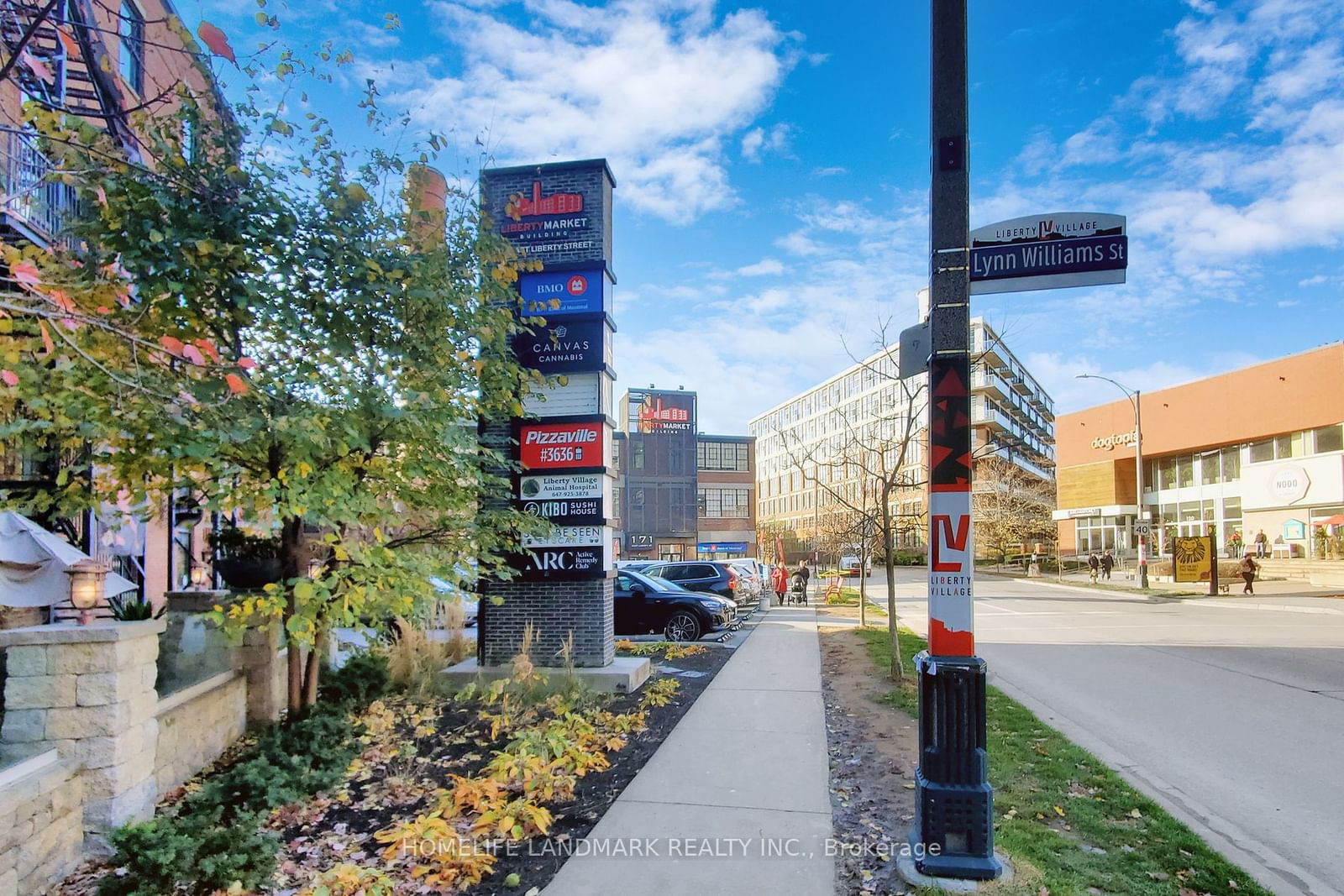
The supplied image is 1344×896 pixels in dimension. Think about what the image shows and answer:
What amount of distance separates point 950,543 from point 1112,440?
5560cm

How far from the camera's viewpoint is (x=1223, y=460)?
44.5m

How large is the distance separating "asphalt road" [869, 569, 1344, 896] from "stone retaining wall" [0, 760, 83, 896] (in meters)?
6.66

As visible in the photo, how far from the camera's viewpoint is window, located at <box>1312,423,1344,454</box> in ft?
119

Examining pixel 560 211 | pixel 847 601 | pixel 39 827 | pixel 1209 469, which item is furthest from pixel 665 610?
pixel 1209 469

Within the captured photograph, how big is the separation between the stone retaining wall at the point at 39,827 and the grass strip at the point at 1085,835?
5071mm

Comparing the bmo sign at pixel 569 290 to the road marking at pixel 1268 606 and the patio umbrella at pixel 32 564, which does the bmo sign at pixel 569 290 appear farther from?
the road marking at pixel 1268 606

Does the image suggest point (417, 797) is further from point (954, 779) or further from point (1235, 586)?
point (1235, 586)

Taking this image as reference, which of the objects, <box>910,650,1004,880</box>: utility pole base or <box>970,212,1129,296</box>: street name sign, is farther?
<box>970,212,1129,296</box>: street name sign

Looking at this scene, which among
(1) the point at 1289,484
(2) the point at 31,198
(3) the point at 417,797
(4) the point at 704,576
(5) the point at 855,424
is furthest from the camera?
(5) the point at 855,424

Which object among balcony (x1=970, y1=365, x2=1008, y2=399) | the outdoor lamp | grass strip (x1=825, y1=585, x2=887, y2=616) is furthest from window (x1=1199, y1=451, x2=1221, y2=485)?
the outdoor lamp

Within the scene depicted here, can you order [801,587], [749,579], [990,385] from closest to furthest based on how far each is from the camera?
[749,579]
[801,587]
[990,385]

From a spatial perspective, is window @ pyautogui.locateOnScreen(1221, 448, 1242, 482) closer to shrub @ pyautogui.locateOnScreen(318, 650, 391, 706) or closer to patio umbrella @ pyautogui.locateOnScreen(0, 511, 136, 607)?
shrub @ pyautogui.locateOnScreen(318, 650, 391, 706)

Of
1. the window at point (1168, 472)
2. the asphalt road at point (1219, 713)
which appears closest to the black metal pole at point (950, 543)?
the asphalt road at point (1219, 713)

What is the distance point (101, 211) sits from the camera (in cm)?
575
